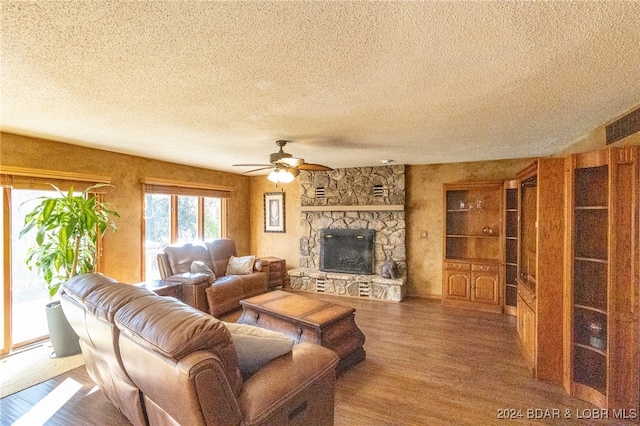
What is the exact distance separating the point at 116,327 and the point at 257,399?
875 mm

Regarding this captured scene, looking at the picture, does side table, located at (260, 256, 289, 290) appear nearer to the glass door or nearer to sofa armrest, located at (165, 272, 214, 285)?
sofa armrest, located at (165, 272, 214, 285)

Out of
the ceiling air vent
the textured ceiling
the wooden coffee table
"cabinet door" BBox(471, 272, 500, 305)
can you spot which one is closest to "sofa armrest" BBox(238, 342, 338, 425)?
the wooden coffee table

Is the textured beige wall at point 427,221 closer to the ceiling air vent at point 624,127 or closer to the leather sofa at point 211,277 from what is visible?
the ceiling air vent at point 624,127

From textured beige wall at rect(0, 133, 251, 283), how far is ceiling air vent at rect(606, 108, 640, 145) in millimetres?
5891

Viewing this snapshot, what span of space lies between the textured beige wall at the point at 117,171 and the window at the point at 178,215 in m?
0.17

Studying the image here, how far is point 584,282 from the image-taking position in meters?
2.75

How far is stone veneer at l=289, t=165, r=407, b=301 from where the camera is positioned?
5730 millimetres

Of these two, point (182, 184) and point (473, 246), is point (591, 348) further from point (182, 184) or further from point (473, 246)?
point (182, 184)

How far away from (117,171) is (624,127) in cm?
594

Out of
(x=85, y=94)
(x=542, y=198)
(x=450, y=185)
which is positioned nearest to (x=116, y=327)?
(x=85, y=94)

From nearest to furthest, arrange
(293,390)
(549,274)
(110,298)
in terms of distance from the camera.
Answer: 1. (293,390)
2. (110,298)
3. (549,274)

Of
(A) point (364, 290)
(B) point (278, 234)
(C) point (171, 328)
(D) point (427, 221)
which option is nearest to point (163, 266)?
(B) point (278, 234)

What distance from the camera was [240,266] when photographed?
5520 millimetres

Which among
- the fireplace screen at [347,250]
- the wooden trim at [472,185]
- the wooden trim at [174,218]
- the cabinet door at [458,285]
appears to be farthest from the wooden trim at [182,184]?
the cabinet door at [458,285]
